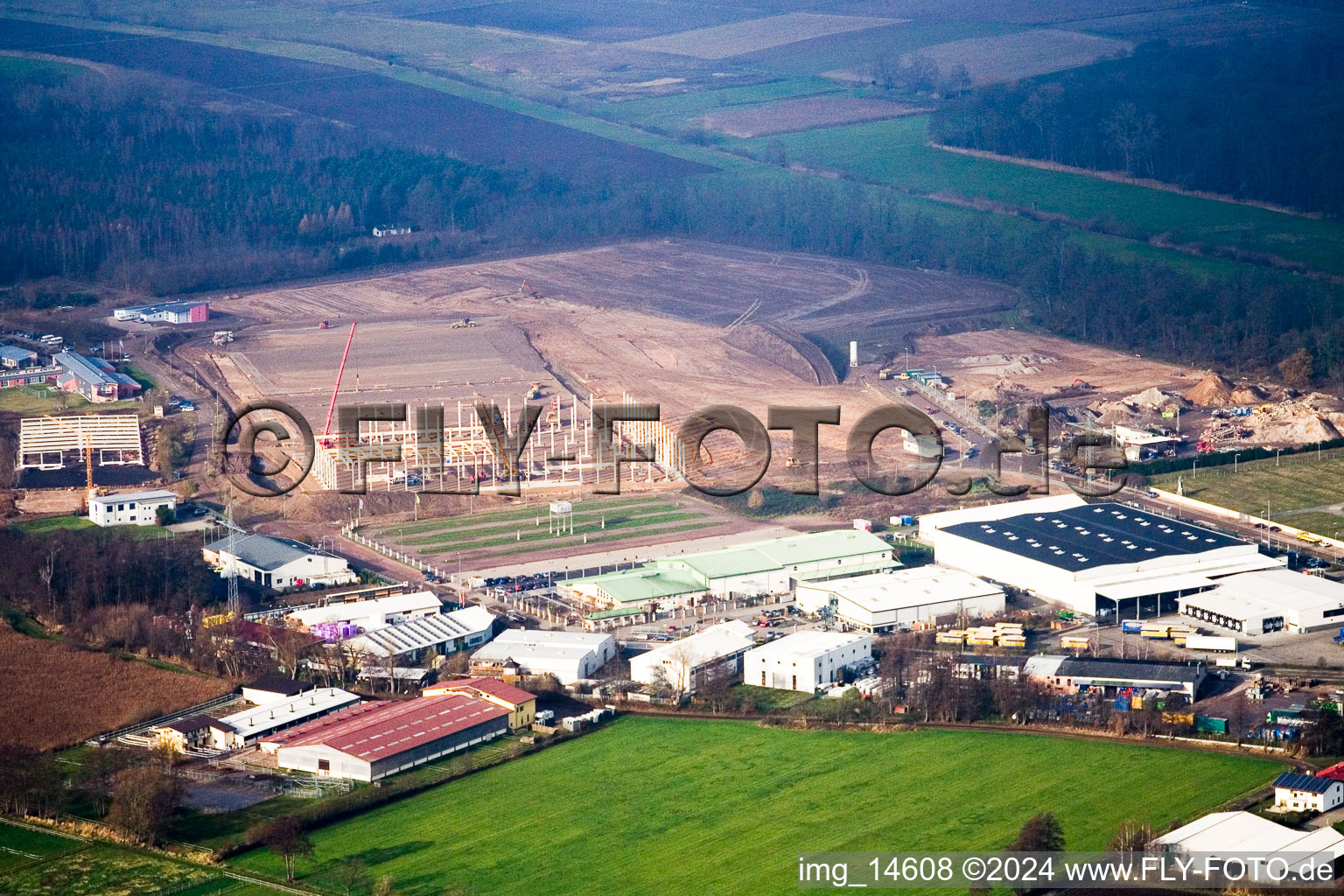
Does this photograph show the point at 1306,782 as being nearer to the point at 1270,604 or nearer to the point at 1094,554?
the point at 1270,604

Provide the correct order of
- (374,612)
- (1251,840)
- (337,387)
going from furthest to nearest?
(337,387) < (374,612) < (1251,840)

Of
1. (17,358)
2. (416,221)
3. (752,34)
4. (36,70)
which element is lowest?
(17,358)

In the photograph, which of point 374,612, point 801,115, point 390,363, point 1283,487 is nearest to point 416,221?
point 801,115

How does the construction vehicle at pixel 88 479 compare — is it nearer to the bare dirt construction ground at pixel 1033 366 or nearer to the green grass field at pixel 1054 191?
the bare dirt construction ground at pixel 1033 366

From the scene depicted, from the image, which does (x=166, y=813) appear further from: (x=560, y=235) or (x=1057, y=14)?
(x=1057, y=14)

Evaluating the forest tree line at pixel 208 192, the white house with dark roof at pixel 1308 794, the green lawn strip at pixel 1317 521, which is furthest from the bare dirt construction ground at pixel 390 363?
the white house with dark roof at pixel 1308 794

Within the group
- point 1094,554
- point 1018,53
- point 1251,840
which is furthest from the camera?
point 1018,53

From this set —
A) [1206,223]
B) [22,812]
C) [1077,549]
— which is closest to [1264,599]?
[1077,549]
